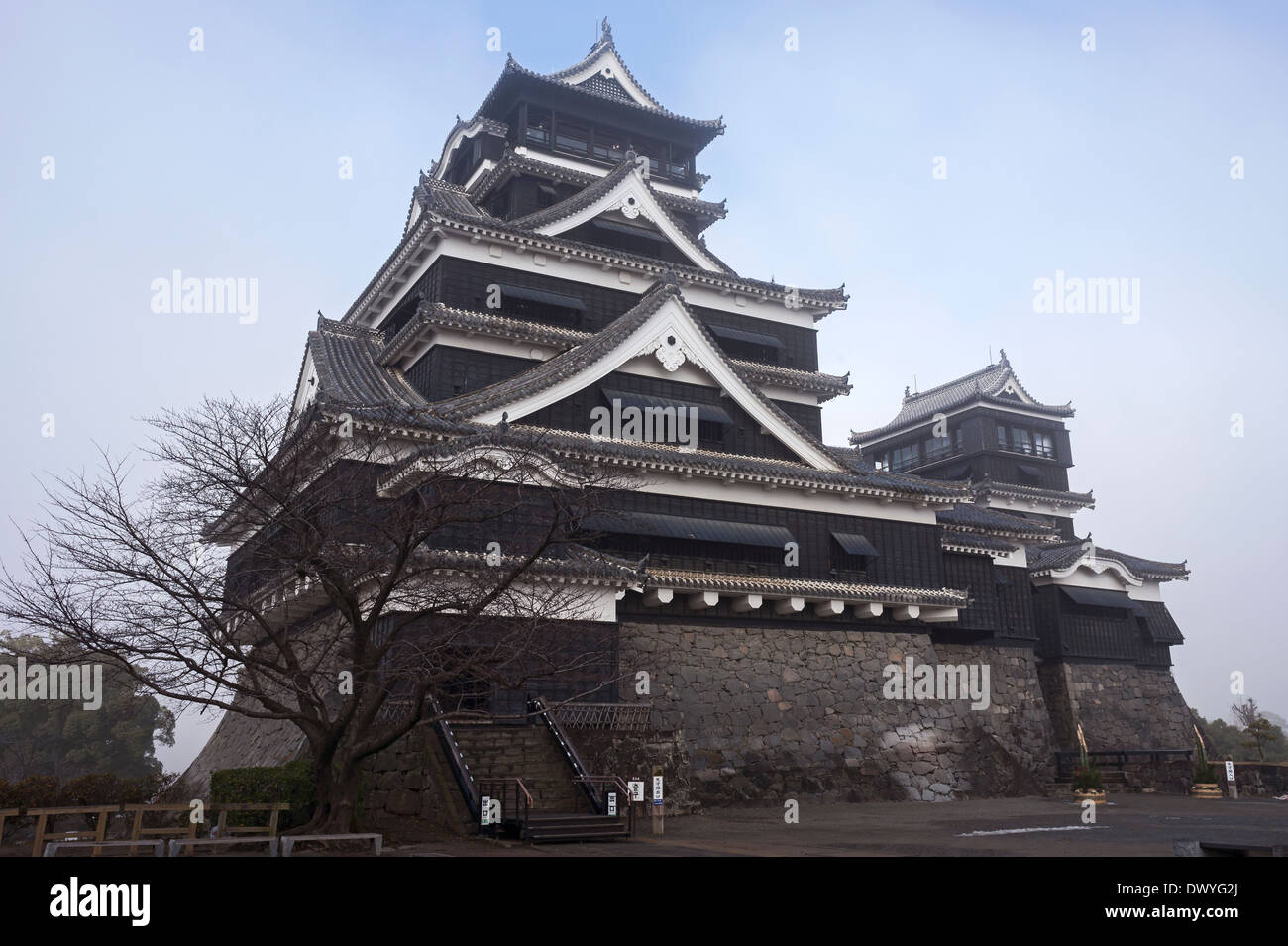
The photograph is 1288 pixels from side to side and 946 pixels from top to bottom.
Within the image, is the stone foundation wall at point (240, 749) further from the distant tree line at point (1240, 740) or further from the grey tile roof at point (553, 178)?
the distant tree line at point (1240, 740)

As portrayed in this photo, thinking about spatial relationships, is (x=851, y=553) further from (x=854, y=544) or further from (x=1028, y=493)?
(x=1028, y=493)

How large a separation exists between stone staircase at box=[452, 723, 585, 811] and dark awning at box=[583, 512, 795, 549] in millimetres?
5143

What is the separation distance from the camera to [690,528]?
877 inches

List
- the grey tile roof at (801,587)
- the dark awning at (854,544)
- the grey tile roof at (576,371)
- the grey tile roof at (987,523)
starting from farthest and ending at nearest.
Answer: the grey tile roof at (987,523) → the dark awning at (854,544) → the grey tile roof at (576,371) → the grey tile roof at (801,587)

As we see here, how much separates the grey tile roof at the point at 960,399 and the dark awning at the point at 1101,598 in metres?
12.7

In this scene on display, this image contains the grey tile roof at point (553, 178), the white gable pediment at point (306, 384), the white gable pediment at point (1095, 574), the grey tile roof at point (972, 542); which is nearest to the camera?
the white gable pediment at point (306, 384)

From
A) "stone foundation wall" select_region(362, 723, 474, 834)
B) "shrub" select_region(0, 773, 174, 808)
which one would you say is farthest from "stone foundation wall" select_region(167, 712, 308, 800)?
"shrub" select_region(0, 773, 174, 808)

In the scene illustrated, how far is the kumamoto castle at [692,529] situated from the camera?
20.3 m

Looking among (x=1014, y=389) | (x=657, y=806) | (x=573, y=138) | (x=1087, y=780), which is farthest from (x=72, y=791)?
(x=1014, y=389)

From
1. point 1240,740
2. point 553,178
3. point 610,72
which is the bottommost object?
point 1240,740

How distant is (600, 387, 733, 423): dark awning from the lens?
24.0 m

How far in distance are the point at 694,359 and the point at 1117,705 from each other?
2077 cm

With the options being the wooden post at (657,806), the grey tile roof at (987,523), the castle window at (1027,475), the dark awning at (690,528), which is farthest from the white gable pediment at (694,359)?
the castle window at (1027,475)
